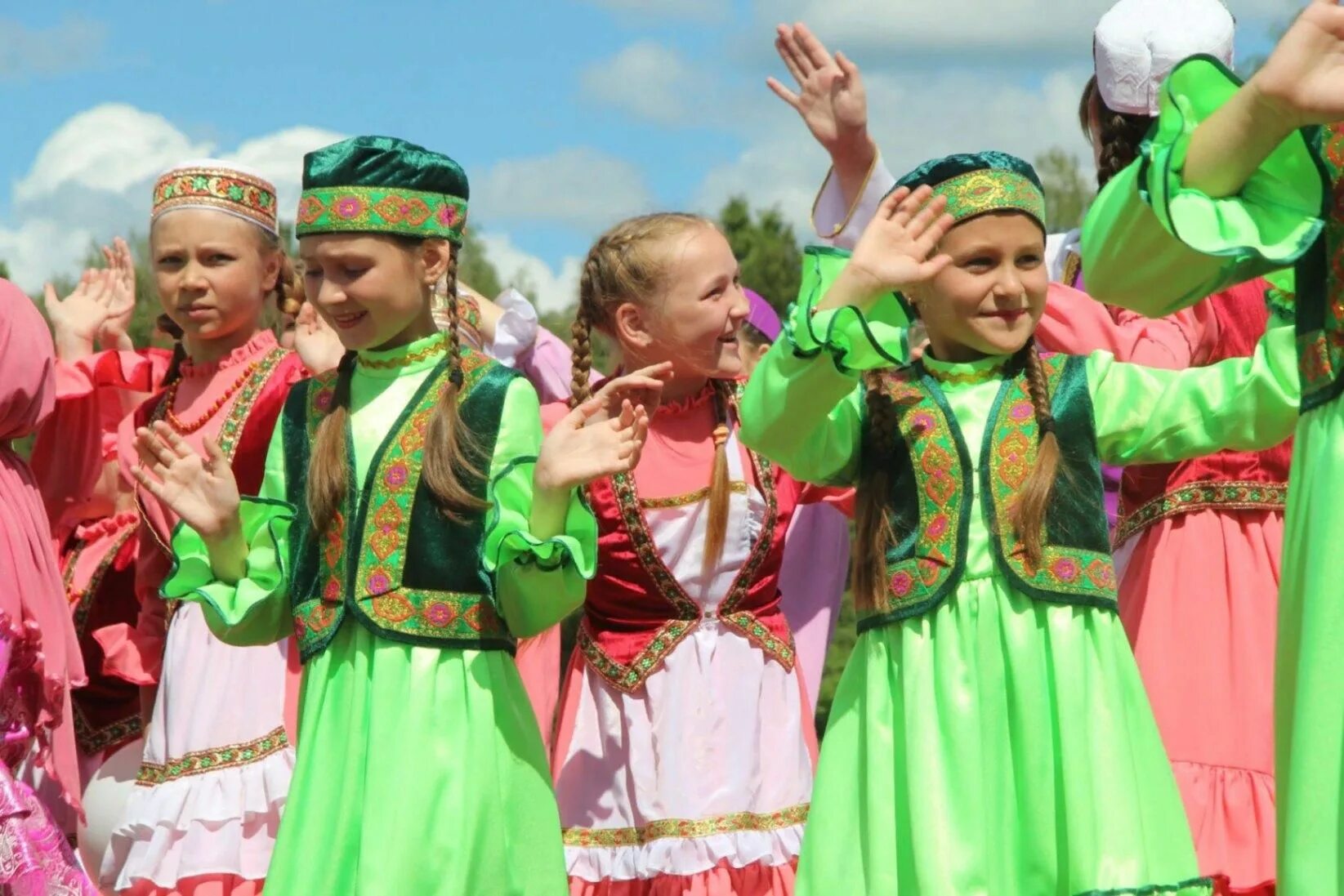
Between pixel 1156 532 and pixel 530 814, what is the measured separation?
5.32 ft

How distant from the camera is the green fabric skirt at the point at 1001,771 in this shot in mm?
3781

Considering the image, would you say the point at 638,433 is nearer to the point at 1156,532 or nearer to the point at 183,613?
the point at 1156,532

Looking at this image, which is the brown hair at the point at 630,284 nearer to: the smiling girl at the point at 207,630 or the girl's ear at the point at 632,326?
the girl's ear at the point at 632,326

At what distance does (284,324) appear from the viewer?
6.43 metres

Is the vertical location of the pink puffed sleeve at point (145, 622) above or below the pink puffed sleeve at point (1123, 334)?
below

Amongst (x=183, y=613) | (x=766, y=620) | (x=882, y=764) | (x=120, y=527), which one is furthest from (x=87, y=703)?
(x=882, y=764)

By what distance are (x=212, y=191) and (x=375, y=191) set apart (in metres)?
1.55

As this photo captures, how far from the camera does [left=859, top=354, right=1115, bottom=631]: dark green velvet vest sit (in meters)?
3.94

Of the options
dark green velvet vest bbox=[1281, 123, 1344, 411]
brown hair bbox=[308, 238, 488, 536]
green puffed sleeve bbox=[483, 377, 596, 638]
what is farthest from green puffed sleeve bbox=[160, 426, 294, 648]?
dark green velvet vest bbox=[1281, 123, 1344, 411]

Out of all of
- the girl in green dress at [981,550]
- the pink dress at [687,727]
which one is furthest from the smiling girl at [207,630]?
the girl in green dress at [981,550]

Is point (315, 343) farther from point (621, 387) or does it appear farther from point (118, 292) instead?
point (621, 387)

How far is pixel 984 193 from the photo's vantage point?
414cm

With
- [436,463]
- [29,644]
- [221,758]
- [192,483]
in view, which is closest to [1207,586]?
[436,463]

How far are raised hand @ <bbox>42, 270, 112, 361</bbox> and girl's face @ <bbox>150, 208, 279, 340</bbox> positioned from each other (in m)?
0.96
